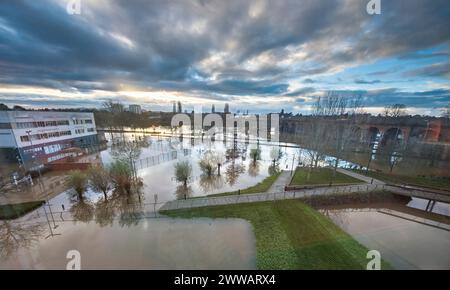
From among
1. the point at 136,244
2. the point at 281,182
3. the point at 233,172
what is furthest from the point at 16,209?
the point at 281,182

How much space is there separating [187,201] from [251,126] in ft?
146

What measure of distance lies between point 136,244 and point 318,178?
636 inches

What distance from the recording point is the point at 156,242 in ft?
25.0

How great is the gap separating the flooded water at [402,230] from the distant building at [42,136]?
93.8 ft

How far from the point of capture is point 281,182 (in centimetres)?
1538

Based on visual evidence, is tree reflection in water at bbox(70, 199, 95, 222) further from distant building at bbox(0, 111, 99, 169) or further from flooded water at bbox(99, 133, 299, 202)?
distant building at bbox(0, 111, 99, 169)

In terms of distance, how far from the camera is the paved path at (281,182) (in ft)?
45.1

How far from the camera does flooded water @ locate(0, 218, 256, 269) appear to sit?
21.5 feet

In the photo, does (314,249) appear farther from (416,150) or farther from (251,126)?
(251,126)

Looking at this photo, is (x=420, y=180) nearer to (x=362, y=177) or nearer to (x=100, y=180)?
(x=362, y=177)

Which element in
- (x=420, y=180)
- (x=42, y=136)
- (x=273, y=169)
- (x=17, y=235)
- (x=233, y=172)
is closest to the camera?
(x=17, y=235)

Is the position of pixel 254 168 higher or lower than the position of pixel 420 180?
higher

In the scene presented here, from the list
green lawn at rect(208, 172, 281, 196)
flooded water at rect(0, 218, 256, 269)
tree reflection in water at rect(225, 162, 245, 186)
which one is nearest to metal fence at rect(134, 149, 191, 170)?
tree reflection in water at rect(225, 162, 245, 186)
